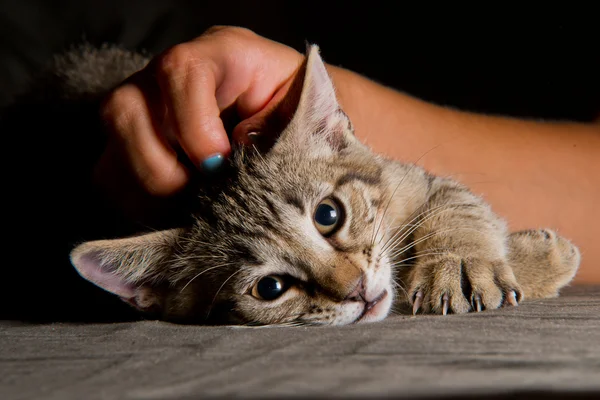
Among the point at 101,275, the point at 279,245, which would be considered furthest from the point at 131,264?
the point at 279,245

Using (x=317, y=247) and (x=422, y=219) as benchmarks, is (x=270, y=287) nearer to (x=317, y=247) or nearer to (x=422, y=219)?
(x=317, y=247)

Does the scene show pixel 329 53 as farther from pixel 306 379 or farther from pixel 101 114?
pixel 306 379

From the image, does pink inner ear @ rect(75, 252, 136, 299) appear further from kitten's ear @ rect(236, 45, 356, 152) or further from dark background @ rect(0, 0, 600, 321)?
dark background @ rect(0, 0, 600, 321)

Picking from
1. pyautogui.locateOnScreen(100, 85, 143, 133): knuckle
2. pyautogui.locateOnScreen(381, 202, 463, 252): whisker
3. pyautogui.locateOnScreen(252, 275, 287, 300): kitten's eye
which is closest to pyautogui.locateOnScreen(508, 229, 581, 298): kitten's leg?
pyautogui.locateOnScreen(381, 202, 463, 252): whisker

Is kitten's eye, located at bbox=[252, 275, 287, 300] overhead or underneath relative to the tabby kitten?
underneath

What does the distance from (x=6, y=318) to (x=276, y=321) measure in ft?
1.91

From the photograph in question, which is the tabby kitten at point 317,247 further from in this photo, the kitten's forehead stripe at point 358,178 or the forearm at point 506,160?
the forearm at point 506,160

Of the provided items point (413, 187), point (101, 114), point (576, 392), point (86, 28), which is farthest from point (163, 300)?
point (86, 28)

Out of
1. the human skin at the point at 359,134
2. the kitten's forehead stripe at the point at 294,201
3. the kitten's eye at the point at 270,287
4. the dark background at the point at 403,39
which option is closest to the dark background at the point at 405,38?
the dark background at the point at 403,39

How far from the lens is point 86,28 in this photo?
83.1 inches

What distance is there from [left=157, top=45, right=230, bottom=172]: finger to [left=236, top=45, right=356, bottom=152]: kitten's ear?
113 millimetres

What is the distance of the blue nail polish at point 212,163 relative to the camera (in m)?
1.16

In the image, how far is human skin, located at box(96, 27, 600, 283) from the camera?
116cm

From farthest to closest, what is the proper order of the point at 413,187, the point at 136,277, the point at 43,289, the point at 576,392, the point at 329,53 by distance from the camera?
the point at 329,53 < the point at 43,289 < the point at 413,187 < the point at 136,277 < the point at 576,392
